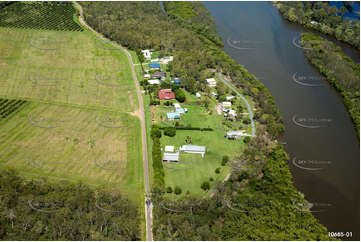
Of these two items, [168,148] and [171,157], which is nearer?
[171,157]

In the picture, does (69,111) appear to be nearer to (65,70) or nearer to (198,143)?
(65,70)

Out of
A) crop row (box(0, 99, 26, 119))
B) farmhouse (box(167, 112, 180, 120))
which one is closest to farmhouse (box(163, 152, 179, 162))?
farmhouse (box(167, 112, 180, 120))

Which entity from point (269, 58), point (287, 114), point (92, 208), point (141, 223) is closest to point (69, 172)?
point (92, 208)

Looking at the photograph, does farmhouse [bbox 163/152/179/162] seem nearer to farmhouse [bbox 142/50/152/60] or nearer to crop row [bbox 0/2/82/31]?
farmhouse [bbox 142/50/152/60]

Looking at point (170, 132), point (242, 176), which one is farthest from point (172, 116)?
point (242, 176)

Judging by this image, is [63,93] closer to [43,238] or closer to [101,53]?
[101,53]

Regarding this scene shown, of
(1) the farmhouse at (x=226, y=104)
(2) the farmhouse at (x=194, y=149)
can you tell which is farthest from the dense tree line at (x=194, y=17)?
(2) the farmhouse at (x=194, y=149)
